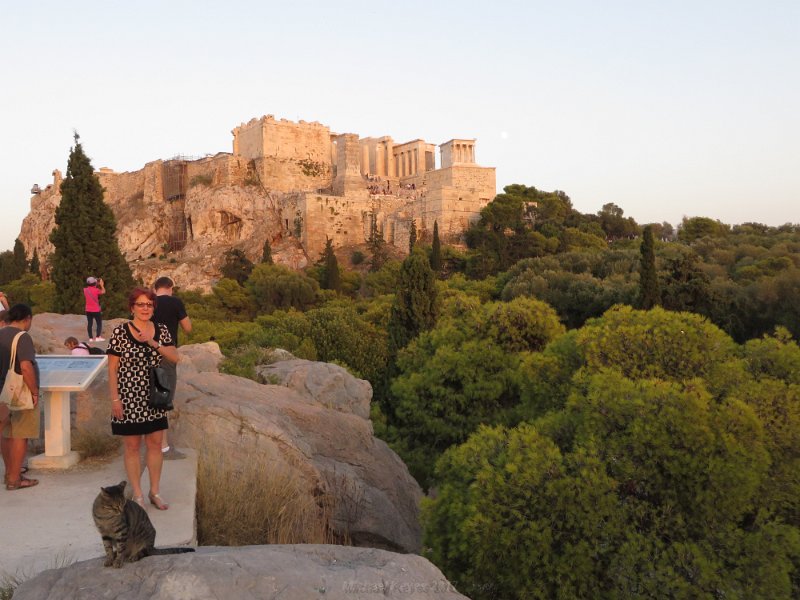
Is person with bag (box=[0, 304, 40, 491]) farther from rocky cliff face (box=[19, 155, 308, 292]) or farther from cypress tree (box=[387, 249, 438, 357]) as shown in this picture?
rocky cliff face (box=[19, 155, 308, 292])

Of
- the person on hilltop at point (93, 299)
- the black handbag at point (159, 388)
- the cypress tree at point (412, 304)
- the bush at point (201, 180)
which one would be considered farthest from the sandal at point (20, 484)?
the bush at point (201, 180)

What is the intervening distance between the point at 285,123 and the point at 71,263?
36.0 m

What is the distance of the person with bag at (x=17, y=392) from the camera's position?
5.10 metres

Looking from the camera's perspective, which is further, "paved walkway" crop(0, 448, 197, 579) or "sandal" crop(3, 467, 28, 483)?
"sandal" crop(3, 467, 28, 483)

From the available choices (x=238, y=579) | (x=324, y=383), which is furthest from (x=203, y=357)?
(x=238, y=579)

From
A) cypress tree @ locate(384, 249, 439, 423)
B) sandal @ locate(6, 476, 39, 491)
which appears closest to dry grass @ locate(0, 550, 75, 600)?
sandal @ locate(6, 476, 39, 491)

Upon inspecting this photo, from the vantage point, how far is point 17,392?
16.8 feet

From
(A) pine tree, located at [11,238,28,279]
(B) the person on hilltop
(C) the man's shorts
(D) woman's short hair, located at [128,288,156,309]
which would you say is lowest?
(C) the man's shorts

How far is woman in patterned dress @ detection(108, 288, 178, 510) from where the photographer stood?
4.65m

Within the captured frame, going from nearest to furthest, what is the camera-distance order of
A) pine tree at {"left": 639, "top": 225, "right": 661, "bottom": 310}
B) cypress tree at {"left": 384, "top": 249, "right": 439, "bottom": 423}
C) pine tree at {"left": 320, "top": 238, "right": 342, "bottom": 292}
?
cypress tree at {"left": 384, "top": 249, "right": 439, "bottom": 423}, pine tree at {"left": 639, "top": 225, "right": 661, "bottom": 310}, pine tree at {"left": 320, "top": 238, "right": 342, "bottom": 292}

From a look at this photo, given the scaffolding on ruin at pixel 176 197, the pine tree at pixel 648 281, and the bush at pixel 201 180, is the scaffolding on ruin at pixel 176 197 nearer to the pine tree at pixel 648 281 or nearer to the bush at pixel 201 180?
the bush at pixel 201 180

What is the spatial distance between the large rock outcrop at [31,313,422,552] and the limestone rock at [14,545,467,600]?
2947 millimetres

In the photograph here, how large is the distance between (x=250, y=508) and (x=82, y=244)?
17.2 metres

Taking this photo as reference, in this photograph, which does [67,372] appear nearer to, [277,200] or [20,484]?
[20,484]
